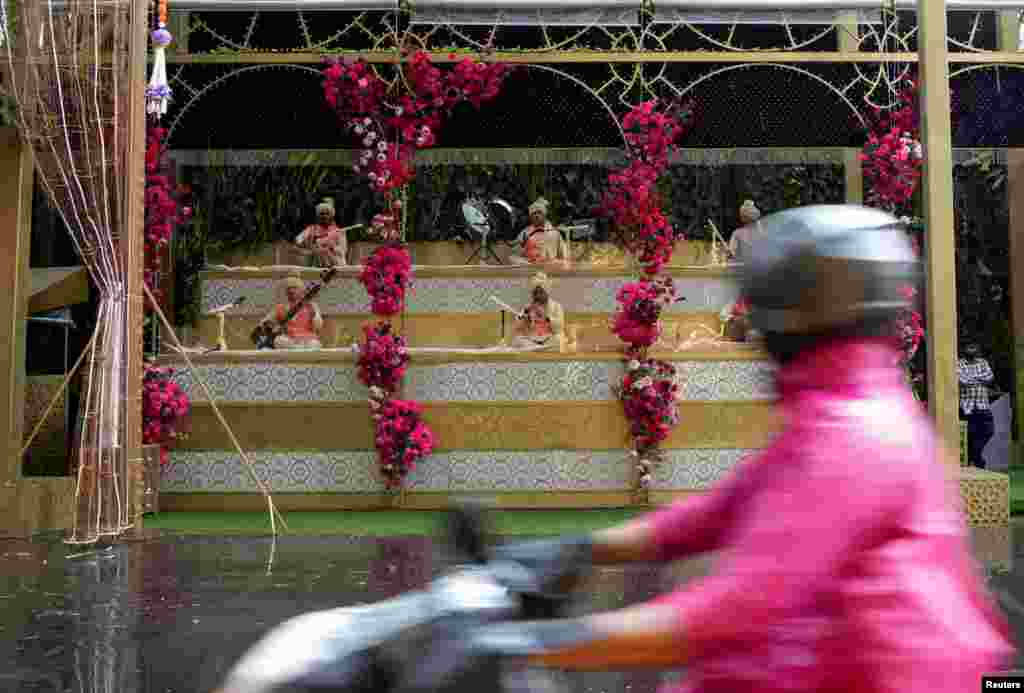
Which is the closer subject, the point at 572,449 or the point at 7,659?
the point at 7,659

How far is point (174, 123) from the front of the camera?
12.1 metres

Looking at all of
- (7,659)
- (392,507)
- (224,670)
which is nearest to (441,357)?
(392,507)

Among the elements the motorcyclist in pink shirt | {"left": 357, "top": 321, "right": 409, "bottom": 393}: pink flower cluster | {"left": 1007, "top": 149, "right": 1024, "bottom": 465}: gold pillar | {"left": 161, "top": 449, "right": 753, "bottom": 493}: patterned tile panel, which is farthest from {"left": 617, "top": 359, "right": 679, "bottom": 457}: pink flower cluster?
the motorcyclist in pink shirt

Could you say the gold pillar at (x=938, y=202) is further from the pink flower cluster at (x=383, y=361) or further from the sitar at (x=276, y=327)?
the sitar at (x=276, y=327)

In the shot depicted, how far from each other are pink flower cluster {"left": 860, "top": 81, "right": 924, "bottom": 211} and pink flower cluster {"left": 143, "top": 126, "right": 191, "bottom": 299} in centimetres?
684

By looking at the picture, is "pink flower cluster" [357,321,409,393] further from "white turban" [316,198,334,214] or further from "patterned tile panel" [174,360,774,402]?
"white turban" [316,198,334,214]

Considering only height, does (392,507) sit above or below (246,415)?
below

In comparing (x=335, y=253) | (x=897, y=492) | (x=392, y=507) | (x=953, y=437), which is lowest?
(x=392, y=507)

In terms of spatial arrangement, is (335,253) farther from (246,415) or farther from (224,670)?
(224,670)

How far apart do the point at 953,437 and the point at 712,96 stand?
5.73 meters

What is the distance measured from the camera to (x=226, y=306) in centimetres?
1285

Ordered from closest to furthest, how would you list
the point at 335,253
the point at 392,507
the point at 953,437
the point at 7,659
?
the point at 7,659, the point at 953,437, the point at 392,507, the point at 335,253

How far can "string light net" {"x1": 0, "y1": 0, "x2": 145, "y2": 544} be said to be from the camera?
8.92 meters

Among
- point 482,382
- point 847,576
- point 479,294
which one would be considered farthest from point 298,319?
point 847,576
